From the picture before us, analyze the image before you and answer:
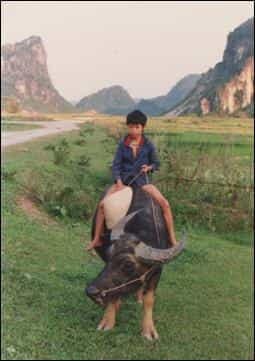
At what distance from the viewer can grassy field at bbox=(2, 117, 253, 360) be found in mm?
5262

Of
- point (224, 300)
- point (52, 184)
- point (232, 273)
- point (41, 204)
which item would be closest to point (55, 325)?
point (224, 300)

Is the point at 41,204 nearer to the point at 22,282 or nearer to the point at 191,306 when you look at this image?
the point at 22,282

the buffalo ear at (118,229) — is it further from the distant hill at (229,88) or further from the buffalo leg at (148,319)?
the distant hill at (229,88)

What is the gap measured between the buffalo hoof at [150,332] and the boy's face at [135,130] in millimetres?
2469

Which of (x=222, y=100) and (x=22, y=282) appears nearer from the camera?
(x=22, y=282)

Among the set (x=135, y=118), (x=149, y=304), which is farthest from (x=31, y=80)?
(x=135, y=118)

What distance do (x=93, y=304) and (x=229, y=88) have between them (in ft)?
323

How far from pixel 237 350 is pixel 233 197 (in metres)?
6.45

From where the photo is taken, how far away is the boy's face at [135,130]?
10.8 ft

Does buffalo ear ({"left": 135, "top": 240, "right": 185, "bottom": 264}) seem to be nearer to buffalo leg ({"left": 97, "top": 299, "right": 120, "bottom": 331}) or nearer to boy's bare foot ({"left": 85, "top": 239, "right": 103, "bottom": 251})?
boy's bare foot ({"left": 85, "top": 239, "right": 103, "bottom": 251})

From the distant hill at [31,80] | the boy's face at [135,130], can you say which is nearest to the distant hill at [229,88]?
the distant hill at [31,80]

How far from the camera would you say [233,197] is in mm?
11695

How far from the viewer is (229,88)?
100562 millimetres

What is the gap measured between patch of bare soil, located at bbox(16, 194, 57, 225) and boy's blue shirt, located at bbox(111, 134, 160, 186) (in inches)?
232
